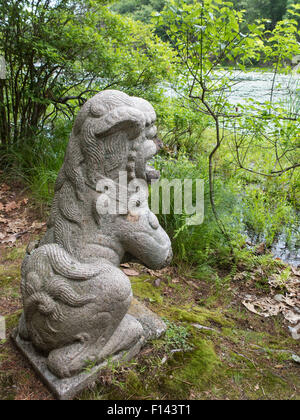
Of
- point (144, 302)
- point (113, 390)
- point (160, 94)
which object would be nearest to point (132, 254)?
point (113, 390)

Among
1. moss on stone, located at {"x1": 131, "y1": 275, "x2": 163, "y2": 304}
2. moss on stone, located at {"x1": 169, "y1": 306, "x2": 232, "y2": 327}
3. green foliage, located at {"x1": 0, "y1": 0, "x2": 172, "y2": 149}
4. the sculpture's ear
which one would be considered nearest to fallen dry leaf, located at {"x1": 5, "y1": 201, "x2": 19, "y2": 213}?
green foliage, located at {"x1": 0, "y1": 0, "x2": 172, "y2": 149}

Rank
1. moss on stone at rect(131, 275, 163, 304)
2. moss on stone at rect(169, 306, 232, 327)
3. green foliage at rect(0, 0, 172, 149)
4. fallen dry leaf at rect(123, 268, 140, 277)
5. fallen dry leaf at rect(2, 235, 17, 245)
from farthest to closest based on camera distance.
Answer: green foliage at rect(0, 0, 172, 149)
fallen dry leaf at rect(2, 235, 17, 245)
fallen dry leaf at rect(123, 268, 140, 277)
moss on stone at rect(131, 275, 163, 304)
moss on stone at rect(169, 306, 232, 327)

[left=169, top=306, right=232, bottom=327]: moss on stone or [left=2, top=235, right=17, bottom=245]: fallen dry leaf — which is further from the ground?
[left=2, top=235, right=17, bottom=245]: fallen dry leaf

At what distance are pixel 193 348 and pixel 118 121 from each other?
1706 mm

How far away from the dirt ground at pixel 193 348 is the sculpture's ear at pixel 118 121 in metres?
1.41

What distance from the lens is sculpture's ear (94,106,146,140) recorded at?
1.72 meters

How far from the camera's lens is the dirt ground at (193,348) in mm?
1975

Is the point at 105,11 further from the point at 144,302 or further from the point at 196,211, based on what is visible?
the point at 144,302

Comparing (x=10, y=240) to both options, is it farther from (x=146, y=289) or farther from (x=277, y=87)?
(x=277, y=87)

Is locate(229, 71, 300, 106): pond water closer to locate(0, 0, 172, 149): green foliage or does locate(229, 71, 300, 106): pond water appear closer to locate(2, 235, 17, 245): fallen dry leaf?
locate(0, 0, 172, 149): green foliage

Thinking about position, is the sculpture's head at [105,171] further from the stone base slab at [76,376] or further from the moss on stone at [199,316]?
the moss on stone at [199,316]

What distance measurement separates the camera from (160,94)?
496 cm

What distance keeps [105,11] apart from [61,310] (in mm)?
4413

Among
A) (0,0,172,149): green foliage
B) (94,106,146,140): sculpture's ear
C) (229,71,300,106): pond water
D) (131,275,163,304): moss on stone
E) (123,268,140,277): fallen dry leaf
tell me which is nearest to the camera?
(94,106,146,140): sculpture's ear
